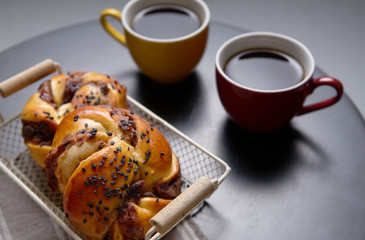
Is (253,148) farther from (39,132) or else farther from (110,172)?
(39,132)

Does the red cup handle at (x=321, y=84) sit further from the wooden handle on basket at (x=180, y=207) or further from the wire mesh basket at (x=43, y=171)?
the wooden handle on basket at (x=180, y=207)

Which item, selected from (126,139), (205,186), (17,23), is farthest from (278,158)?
(17,23)

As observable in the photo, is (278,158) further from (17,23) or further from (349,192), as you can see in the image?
(17,23)

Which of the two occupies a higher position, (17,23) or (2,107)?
(2,107)

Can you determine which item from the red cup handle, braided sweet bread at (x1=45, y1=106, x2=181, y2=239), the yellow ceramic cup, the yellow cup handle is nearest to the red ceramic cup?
the red cup handle

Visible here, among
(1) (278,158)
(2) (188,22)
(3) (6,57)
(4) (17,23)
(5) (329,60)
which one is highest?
(2) (188,22)

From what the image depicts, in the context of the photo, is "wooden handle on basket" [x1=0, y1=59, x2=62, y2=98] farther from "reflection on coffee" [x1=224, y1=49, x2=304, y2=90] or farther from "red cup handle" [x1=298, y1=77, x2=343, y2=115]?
"red cup handle" [x1=298, y1=77, x2=343, y2=115]
